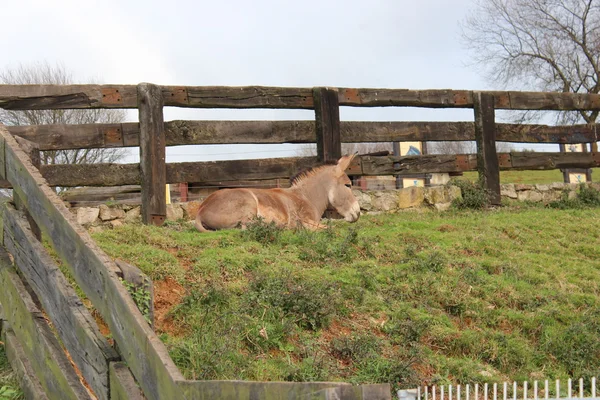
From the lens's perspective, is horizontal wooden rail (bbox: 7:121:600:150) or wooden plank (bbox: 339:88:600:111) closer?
horizontal wooden rail (bbox: 7:121:600:150)

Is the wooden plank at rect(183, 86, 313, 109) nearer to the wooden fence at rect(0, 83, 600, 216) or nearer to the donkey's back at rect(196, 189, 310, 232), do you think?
the wooden fence at rect(0, 83, 600, 216)

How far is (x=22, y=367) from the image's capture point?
4.57 m

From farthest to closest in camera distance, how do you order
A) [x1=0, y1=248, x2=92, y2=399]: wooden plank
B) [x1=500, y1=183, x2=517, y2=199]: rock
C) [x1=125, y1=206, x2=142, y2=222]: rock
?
[x1=500, y1=183, x2=517, y2=199]: rock, [x1=125, y1=206, x2=142, y2=222]: rock, [x1=0, y1=248, x2=92, y2=399]: wooden plank

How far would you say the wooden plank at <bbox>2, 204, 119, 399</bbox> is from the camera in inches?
140

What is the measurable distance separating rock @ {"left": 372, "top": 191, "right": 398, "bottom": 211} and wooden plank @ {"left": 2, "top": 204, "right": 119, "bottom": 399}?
868cm

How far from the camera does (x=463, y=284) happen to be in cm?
813

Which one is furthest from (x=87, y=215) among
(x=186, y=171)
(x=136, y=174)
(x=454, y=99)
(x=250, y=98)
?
(x=454, y=99)

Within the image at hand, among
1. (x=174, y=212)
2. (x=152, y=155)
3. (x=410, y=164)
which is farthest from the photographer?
(x=410, y=164)

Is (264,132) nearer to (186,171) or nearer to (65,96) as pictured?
(186,171)

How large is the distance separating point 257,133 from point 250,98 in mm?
609

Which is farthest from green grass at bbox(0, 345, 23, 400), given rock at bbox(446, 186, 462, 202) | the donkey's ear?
rock at bbox(446, 186, 462, 202)

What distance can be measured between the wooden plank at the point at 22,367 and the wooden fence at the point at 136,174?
0.04ft

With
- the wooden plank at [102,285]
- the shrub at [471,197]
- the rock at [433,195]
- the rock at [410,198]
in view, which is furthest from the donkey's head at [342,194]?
the wooden plank at [102,285]

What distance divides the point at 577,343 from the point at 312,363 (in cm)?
305
